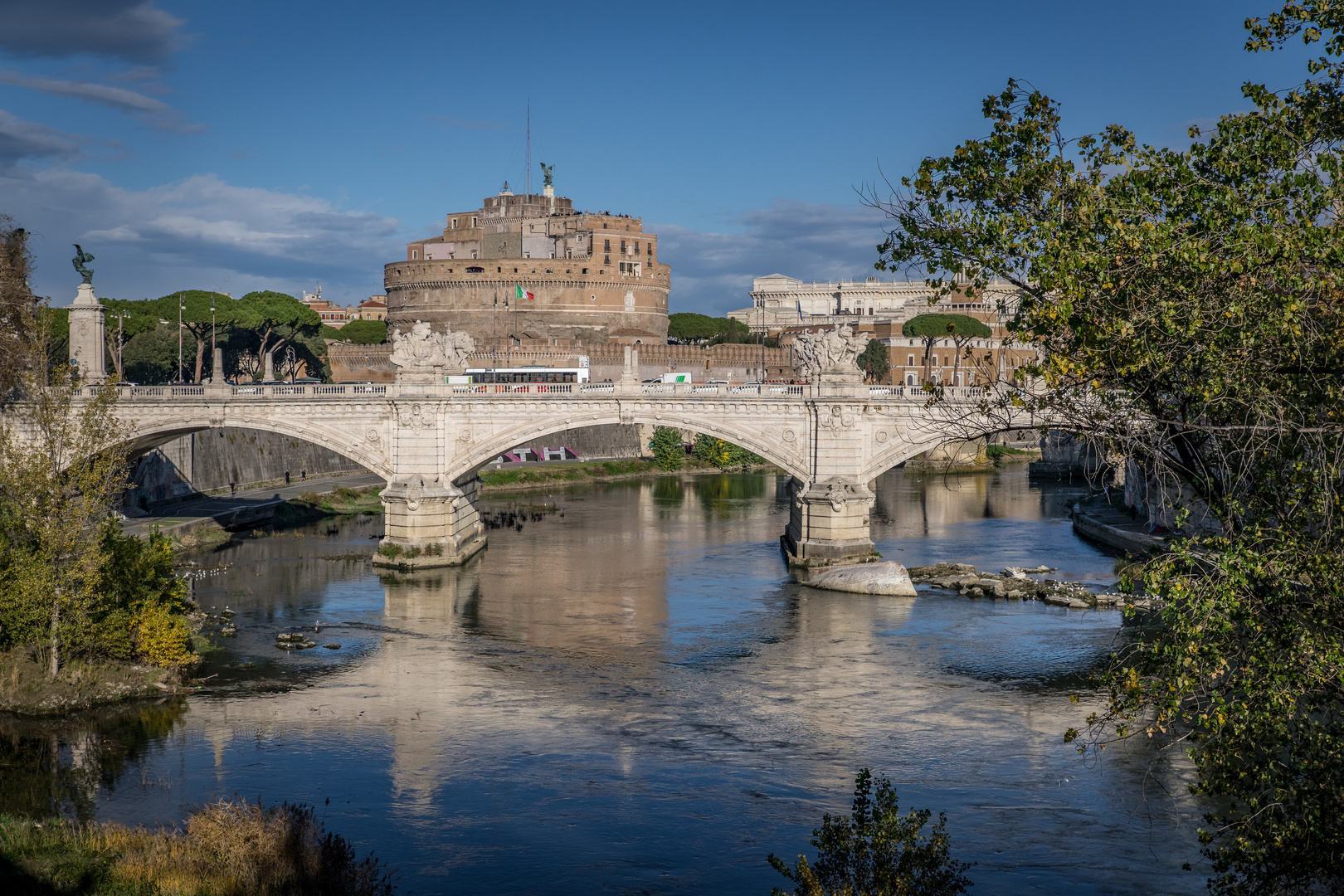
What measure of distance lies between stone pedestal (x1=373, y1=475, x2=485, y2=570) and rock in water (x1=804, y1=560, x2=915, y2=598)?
12.6m

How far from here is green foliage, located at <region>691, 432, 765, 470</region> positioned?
78500 mm

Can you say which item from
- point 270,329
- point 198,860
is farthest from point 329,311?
point 198,860

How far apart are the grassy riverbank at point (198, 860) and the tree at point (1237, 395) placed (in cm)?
943

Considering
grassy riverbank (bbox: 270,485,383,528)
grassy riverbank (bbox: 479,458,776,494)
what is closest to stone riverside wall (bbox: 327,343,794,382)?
grassy riverbank (bbox: 479,458,776,494)

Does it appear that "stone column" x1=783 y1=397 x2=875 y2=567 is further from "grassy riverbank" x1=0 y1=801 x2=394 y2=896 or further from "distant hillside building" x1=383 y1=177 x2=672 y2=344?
"distant hillside building" x1=383 y1=177 x2=672 y2=344

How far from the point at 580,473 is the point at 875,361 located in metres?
36.2

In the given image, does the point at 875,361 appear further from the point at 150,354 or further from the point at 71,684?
the point at 71,684

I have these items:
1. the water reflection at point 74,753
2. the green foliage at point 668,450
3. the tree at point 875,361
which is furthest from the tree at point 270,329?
the water reflection at point 74,753

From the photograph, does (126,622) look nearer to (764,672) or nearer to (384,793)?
(384,793)

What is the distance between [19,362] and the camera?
131ft

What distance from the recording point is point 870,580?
3641 centimetres

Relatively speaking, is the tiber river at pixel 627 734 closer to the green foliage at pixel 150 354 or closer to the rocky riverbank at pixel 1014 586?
the rocky riverbank at pixel 1014 586

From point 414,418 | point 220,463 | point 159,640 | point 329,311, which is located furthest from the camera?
point 329,311

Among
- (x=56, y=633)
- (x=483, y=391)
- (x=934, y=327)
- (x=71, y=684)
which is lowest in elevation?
(x=71, y=684)
